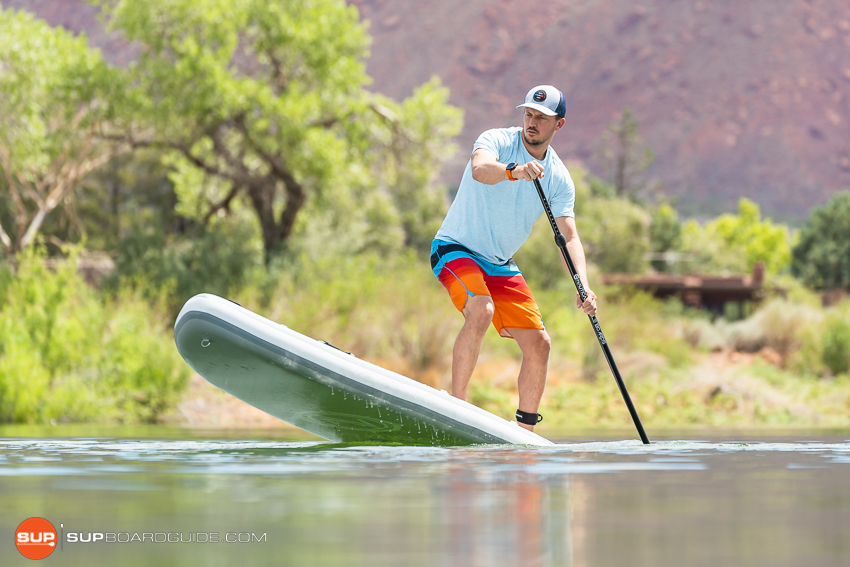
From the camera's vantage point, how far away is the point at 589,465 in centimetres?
445

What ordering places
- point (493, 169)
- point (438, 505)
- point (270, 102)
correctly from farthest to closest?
point (270, 102), point (493, 169), point (438, 505)

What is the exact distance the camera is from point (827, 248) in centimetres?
5209

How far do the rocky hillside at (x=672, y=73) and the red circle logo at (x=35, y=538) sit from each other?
101436 mm

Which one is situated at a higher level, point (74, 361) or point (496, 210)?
point (496, 210)

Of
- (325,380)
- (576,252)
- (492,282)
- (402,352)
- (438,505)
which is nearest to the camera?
(438,505)

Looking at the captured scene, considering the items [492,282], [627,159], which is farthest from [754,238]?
[492,282]

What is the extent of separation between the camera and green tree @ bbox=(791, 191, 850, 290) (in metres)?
51.8

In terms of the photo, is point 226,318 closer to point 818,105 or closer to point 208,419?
point 208,419

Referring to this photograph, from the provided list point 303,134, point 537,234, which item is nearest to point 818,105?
point 537,234

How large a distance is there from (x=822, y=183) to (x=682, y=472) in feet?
380

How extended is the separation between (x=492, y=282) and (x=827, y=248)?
50534mm

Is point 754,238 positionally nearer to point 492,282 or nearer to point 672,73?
point 672,73

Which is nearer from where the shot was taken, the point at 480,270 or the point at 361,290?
the point at 480,270

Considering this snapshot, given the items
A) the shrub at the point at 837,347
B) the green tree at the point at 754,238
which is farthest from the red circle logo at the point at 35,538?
the green tree at the point at 754,238
